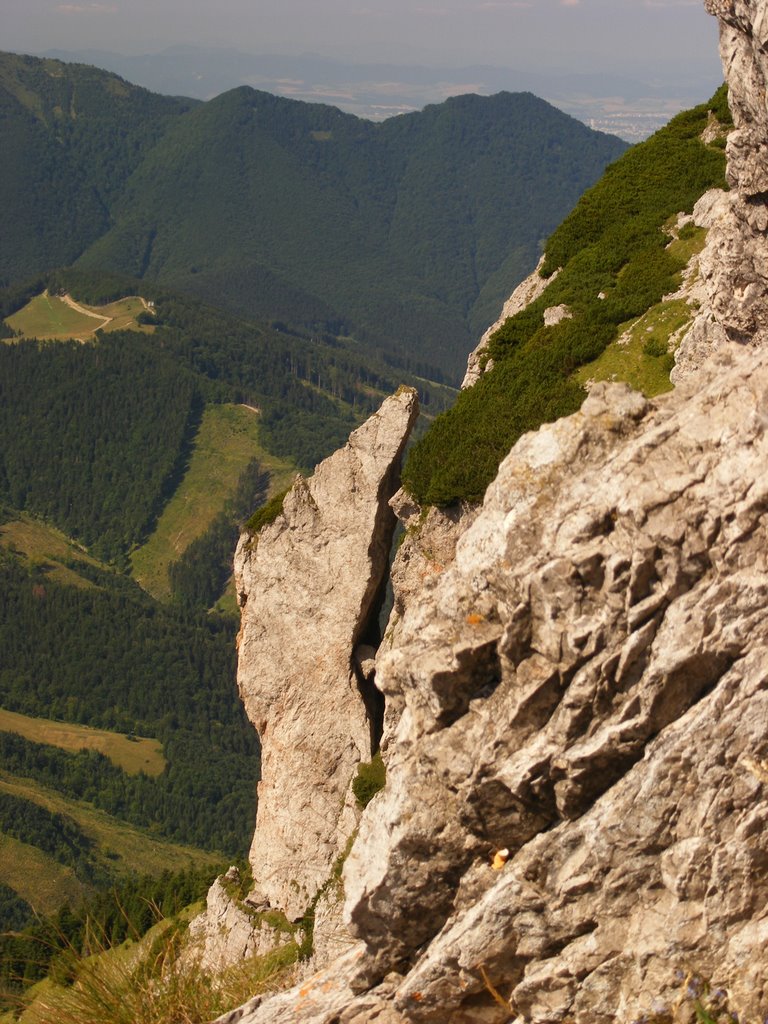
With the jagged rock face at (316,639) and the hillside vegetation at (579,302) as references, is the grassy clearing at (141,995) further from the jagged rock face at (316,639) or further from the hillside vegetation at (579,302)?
the hillside vegetation at (579,302)

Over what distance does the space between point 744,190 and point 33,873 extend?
175 metres

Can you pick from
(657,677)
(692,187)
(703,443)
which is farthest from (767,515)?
(692,187)

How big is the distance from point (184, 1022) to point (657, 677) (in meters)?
11.6

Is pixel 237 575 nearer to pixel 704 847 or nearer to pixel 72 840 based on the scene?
pixel 704 847

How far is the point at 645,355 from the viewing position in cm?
3725

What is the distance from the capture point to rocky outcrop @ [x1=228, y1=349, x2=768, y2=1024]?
14.6 m

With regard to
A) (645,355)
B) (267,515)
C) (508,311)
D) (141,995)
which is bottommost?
(141,995)

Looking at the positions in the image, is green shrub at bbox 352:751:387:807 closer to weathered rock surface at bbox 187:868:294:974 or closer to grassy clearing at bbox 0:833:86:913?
weathered rock surface at bbox 187:868:294:974

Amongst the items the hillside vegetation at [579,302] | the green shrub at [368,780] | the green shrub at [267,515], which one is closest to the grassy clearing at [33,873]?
the green shrub at [267,515]

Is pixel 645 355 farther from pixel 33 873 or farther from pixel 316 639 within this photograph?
pixel 33 873

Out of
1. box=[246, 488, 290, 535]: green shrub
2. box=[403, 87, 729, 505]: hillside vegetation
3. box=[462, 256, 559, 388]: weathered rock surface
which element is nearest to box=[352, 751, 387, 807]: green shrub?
box=[403, 87, 729, 505]: hillside vegetation

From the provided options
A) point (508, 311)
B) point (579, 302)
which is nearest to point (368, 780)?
point (579, 302)

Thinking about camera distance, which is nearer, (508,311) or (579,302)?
(579,302)

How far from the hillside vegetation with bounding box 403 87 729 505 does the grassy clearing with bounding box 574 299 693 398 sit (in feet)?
1.33
